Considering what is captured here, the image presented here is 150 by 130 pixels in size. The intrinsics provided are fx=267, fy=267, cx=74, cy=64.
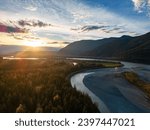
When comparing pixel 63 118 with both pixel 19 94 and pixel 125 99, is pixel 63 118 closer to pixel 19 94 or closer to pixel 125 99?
pixel 19 94

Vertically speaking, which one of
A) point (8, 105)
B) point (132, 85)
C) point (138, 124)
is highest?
point (138, 124)

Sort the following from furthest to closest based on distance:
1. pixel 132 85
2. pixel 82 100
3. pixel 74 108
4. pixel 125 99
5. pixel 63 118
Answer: pixel 132 85, pixel 125 99, pixel 82 100, pixel 74 108, pixel 63 118

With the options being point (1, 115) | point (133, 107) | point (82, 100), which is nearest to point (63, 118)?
point (1, 115)

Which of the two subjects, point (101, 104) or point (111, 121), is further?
point (101, 104)

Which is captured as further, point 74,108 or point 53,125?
point 74,108

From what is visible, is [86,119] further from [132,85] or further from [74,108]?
[132,85]

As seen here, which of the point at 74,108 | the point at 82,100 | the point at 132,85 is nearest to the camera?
the point at 74,108

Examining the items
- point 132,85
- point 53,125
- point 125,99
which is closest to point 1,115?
point 53,125

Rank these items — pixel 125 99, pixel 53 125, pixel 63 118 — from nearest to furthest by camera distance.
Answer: pixel 53 125, pixel 63 118, pixel 125 99

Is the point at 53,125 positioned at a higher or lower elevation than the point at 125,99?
higher
